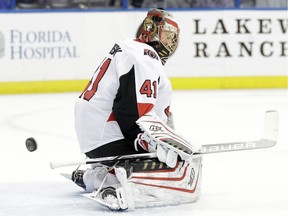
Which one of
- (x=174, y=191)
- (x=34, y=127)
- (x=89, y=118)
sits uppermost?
(x=89, y=118)

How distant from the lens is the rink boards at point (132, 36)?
28.5ft

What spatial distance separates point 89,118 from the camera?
329 centimetres

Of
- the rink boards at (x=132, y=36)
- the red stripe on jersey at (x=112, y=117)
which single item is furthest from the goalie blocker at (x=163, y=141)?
the rink boards at (x=132, y=36)

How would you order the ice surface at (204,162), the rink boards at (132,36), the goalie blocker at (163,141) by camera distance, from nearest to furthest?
the goalie blocker at (163,141) → the ice surface at (204,162) → the rink boards at (132,36)

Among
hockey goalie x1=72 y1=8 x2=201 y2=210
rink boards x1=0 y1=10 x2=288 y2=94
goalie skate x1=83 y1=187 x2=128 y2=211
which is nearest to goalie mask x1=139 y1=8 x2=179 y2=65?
hockey goalie x1=72 y1=8 x2=201 y2=210

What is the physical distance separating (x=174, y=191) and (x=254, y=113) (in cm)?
371

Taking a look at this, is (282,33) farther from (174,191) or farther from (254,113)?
(174,191)

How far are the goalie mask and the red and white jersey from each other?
0.06 metres

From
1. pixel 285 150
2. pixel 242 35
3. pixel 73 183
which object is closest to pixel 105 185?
pixel 73 183

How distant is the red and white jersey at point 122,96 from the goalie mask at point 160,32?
6 cm

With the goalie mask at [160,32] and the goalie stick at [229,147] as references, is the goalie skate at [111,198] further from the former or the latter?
the goalie mask at [160,32]

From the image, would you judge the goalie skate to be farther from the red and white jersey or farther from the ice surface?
the red and white jersey

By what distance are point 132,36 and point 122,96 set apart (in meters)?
5.90

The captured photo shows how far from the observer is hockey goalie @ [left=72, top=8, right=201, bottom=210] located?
10.2 feet
